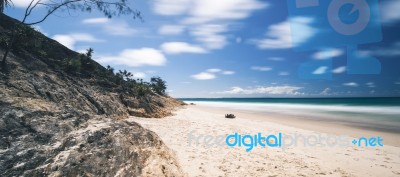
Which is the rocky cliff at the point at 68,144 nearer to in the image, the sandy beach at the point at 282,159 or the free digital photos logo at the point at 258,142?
the sandy beach at the point at 282,159

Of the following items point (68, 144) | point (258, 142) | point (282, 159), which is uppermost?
point (68, 144)

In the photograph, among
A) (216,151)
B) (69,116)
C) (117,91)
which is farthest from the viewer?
(117,91)

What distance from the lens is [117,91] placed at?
1755 centimetres

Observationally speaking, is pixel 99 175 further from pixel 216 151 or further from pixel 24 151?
pixel 216 151

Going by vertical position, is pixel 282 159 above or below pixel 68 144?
below

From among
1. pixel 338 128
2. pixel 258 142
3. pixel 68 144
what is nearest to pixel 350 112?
pixel 338 128

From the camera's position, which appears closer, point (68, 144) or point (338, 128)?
point (68, 144)

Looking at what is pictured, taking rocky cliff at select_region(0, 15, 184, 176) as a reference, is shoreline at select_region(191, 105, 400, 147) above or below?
below

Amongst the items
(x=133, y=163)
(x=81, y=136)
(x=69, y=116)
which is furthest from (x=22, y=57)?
(x=133, y=163)

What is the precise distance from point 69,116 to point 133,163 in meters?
1.68

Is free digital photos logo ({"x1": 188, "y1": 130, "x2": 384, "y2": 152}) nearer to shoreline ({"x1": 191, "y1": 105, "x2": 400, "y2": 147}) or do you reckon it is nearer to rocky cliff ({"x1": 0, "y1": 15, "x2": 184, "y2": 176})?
shoreline ({"x1": 191, "y1": 105, "x2": 400, "y2": 147})

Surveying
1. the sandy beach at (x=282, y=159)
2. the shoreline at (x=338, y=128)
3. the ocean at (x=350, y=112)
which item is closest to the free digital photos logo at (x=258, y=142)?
the sandy beach at (x=282, y=159)

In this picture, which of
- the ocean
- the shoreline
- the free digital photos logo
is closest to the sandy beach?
the free digital photos logo

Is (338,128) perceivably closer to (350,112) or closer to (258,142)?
(258,142)
